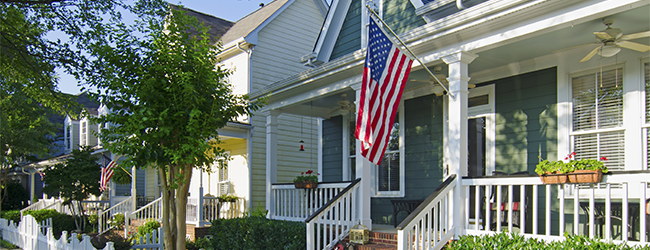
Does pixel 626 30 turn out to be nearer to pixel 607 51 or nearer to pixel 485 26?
pixel 607 51

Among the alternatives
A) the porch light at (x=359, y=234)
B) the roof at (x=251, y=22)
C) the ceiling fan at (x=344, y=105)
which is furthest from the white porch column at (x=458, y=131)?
the roof at (x=251, y=22)

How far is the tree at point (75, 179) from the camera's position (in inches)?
617

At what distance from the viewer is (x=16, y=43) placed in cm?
1007

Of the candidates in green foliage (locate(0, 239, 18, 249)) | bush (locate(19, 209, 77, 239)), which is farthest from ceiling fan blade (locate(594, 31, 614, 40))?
bush (locate(19, 209, 77, 239))

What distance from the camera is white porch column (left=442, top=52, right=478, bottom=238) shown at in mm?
6074

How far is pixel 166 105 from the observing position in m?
5.78

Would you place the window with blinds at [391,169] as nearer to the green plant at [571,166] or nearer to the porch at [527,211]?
the porch at [527,211]

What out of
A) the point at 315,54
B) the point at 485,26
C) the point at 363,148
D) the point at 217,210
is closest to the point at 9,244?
the point at 217,210

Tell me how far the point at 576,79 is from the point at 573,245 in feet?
9.67

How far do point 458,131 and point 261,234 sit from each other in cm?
412

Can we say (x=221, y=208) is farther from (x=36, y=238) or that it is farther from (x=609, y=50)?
(x=609, y=50)

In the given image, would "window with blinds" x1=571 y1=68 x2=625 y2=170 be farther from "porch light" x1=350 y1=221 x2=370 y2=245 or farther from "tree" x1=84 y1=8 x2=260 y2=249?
"tree" x1=84 y1=8 x2=260 y2=249

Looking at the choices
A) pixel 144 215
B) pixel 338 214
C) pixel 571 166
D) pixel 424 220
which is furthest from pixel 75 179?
pixel 571 166

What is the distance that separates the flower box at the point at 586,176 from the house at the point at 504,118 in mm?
126
